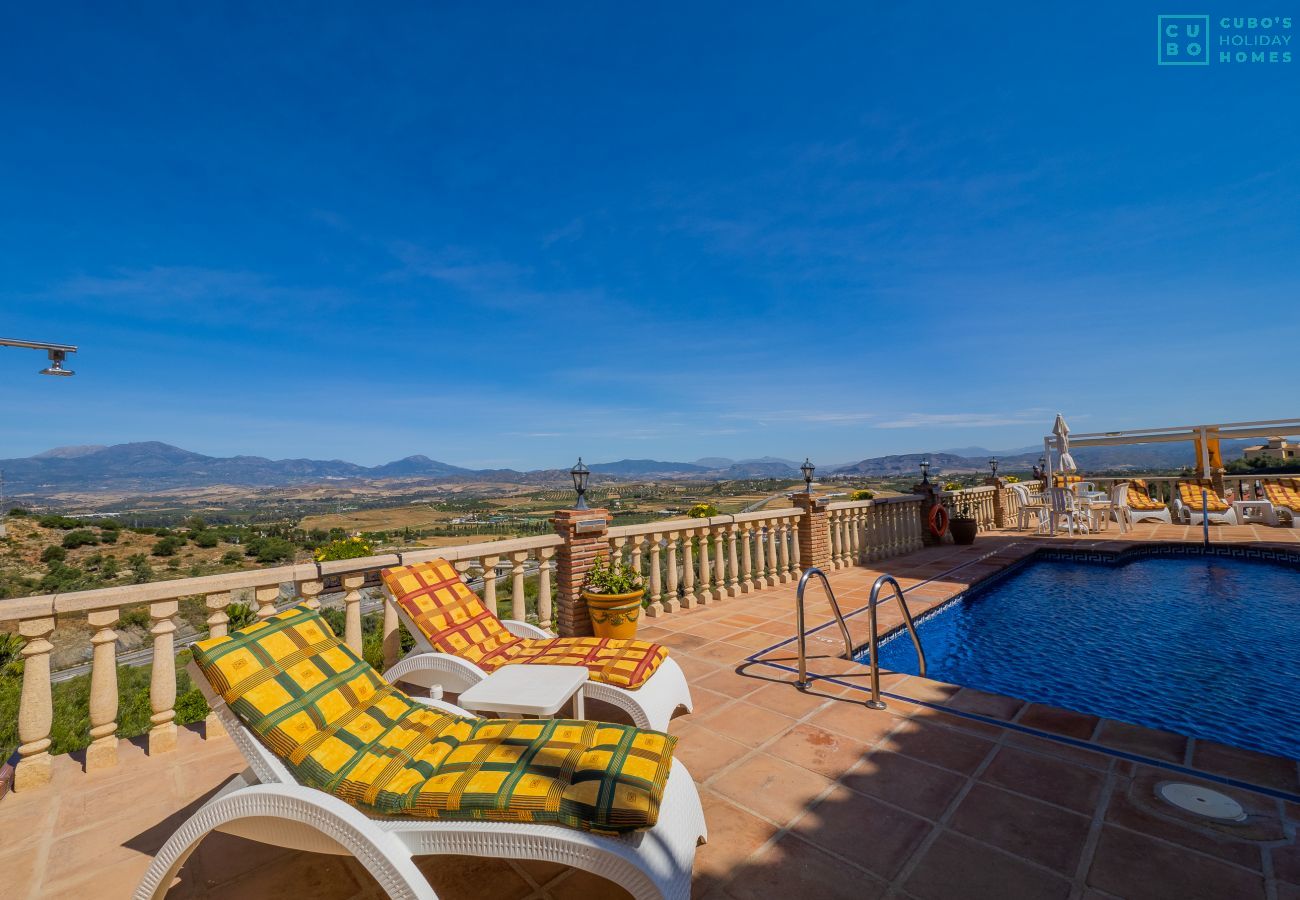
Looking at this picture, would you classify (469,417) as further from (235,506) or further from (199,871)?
(235,506)

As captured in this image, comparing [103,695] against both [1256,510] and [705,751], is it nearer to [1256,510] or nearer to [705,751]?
[705,751]

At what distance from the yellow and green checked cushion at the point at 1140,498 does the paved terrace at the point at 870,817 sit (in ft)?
48.3

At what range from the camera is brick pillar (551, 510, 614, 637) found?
5527 millimetres

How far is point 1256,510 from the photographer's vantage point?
1277cm

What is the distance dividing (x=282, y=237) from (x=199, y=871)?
19.8m

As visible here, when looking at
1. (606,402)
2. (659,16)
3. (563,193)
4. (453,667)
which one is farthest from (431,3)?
(606,402)

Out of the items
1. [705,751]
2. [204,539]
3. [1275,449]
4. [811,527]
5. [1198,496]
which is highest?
[1275,449]

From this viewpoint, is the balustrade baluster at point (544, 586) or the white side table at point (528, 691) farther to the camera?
the balustrade baluster at point (544, 586)

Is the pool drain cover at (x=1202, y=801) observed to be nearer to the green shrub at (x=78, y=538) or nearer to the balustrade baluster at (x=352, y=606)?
the balustrade baluster at (x=352, y=606)

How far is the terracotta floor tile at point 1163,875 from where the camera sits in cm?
203

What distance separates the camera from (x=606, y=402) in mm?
43562

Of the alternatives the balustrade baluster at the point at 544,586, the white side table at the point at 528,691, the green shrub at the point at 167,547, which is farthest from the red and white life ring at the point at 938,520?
the green shrub at the point at 167,547

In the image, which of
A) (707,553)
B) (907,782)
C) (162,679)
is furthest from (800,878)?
(707,553)

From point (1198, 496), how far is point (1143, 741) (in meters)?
14.7
